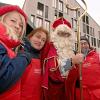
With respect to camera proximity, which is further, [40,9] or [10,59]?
[40,9]

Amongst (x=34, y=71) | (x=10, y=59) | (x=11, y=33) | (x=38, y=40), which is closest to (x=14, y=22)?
(x=11, y=33)

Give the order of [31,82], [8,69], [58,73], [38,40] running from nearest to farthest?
[8,69]
[31,82]
[38,40]
[58,73]

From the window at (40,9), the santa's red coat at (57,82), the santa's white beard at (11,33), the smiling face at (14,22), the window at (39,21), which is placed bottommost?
the santa's red coat at (57,82)

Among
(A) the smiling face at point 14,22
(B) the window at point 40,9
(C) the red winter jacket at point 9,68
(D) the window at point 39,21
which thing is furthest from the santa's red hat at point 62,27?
(B) the window at point 40,9

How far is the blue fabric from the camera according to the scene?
69.2 inches

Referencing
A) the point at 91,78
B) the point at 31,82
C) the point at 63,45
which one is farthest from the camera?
the point at 63,45

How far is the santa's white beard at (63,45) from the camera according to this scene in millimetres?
3107

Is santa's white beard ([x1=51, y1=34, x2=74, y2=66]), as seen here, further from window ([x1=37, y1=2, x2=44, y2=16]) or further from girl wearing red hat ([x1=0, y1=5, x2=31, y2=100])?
window ([x1=37, y1=2, x2=44, y2=16])

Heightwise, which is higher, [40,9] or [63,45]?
[40,9]

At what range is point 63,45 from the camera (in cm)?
319

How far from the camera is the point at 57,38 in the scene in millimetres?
3201

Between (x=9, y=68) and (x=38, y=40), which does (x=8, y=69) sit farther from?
(x=38, y=40)

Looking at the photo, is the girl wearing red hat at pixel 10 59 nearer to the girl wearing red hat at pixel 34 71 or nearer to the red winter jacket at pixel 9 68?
the red winter jacket at pixel 9 68

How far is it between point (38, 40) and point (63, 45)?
0.60 meters
